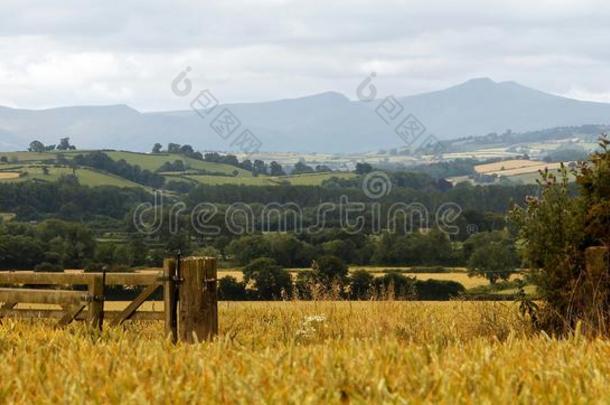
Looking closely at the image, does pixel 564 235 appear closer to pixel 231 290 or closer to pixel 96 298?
pixel 96 298

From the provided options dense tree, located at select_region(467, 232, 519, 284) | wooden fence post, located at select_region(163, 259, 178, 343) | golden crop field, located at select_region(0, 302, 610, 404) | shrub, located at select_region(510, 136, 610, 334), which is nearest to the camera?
golden crop field, located at select_region(0, 302, 610, 404)

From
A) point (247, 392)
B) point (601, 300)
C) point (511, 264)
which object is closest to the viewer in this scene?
point (247, 392)

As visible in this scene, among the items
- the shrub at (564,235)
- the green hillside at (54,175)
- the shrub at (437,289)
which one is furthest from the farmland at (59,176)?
the shrub at (564,235)

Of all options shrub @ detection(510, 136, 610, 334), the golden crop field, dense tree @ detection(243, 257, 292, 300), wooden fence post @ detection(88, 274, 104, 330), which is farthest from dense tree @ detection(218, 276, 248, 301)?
the golden crop field

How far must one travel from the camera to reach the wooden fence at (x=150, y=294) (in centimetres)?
1447

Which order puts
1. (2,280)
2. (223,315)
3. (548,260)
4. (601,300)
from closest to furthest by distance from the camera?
(601,300) → (548,260) → (2,280) → (223,315)

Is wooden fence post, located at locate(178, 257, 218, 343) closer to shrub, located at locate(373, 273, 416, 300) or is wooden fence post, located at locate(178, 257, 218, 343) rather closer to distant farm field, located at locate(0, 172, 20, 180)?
shrub, located at locate(373, 273, 416, 300)

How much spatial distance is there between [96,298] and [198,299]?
2502 millimetres

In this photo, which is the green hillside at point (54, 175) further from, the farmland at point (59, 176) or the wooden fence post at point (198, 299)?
the wooden fence post at point (198, 299)

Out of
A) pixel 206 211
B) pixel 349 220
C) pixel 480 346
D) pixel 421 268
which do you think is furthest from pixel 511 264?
pixel 480 346

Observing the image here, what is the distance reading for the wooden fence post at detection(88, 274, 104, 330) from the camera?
16094 millimetres

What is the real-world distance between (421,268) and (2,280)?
2876 inches

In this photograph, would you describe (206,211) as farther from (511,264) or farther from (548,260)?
(548,260)

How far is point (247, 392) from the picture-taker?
7402mm
